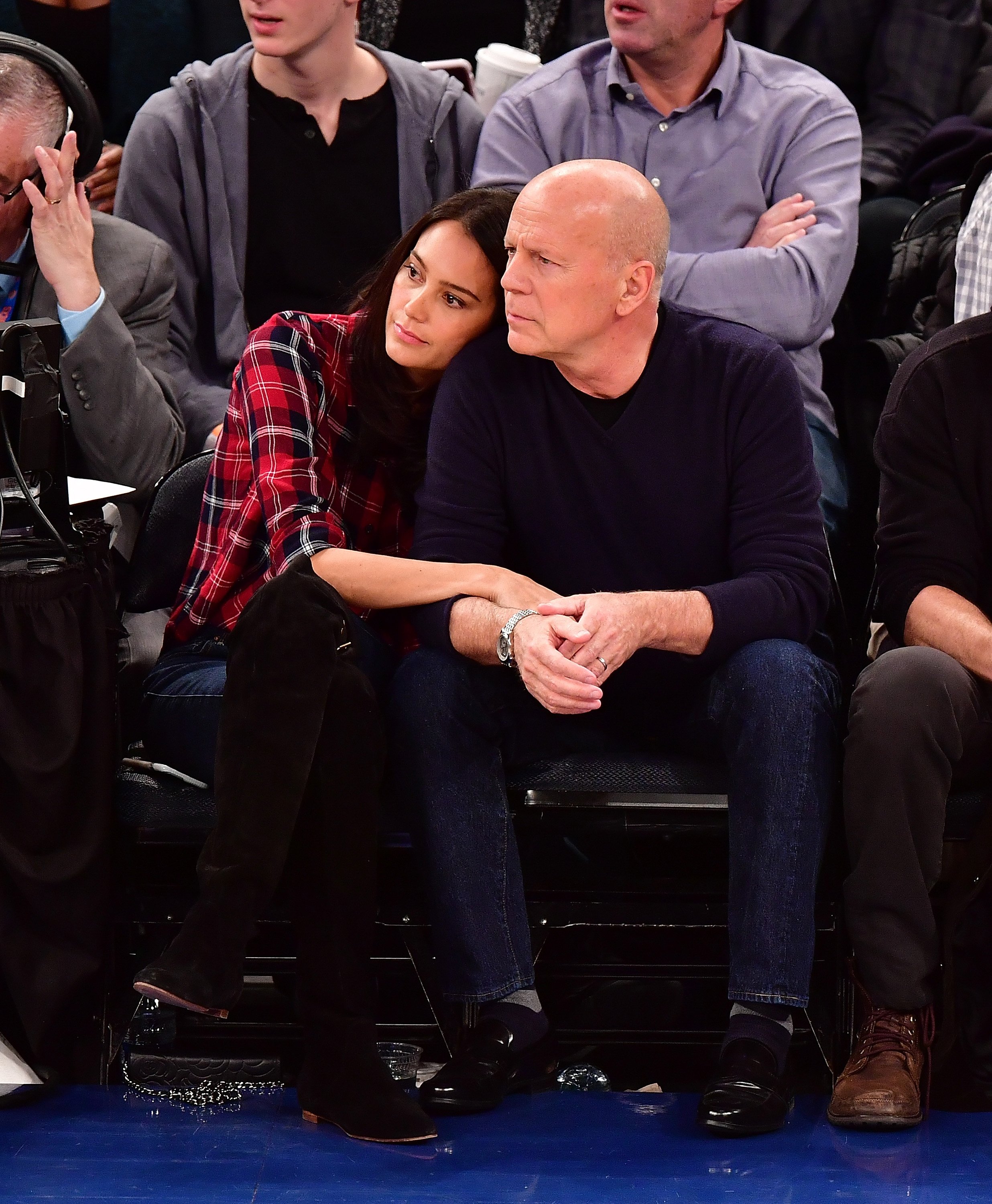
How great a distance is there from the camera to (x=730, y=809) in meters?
2.10

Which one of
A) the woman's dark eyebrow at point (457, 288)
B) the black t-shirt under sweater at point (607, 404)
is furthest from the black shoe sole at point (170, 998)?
the woman's dark eyebrow at point (457, 288)

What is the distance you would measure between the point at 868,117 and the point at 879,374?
3.33 feet

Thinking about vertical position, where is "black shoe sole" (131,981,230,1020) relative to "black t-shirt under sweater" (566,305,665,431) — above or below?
below

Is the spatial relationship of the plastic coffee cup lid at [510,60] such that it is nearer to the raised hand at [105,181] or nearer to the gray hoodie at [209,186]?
the gray hoodie at [209,186]

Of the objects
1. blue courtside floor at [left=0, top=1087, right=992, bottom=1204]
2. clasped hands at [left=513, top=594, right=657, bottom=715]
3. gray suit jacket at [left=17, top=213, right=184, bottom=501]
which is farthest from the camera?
gray suit jacket at [left=17, top=213, right=184, bottom=501]

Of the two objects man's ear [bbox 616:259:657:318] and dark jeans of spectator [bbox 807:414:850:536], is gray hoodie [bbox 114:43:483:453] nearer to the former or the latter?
dark jeans of spectator [bbox 807:414:850:536]

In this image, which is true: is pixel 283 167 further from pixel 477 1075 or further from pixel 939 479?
pixel 477 1075

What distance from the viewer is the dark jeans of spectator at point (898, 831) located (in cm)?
207

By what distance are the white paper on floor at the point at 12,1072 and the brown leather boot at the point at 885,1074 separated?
1.05m

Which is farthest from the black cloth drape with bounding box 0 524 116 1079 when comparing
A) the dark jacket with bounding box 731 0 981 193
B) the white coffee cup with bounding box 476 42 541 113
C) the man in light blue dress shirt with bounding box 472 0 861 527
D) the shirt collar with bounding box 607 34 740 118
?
the dark jacket with bounding box 731 0 981 193

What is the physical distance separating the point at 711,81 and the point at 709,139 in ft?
0.51

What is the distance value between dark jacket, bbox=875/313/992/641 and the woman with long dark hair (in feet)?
1.81

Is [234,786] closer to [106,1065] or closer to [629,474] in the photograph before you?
[106,1065]

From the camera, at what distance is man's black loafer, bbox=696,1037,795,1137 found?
6.47ft
